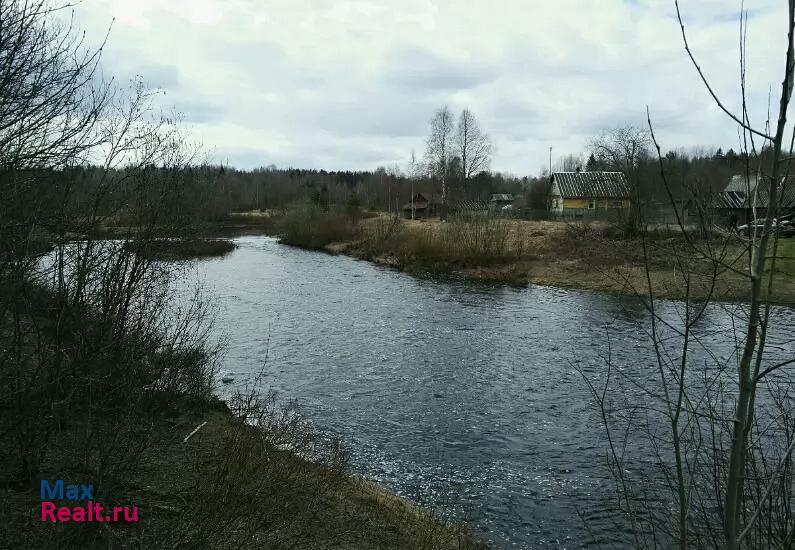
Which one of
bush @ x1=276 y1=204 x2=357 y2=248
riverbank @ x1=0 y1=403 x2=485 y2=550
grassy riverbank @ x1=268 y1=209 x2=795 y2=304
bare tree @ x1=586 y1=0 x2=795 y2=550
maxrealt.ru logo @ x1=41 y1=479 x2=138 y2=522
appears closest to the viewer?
bare tree @ x1=586 y1=0 x2=795 y2=550

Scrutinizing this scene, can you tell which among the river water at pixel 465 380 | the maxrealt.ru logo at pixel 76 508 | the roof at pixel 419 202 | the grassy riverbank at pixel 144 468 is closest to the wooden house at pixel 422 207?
the roof at pixel 419 202

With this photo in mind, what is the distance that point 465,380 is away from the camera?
41.5ft

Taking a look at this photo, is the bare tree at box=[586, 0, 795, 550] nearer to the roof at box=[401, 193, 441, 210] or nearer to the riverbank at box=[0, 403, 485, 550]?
the riverbank at box=[0, 403, 485, 550]

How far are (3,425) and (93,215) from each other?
2.29 m

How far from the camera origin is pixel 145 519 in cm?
495

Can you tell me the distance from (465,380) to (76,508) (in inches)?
362

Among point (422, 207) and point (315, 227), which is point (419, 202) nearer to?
point (422, 207)

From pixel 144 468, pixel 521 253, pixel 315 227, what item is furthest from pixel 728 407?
pixel 315 227

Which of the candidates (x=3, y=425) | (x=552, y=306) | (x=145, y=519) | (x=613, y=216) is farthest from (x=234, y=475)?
(x=613, y=216)

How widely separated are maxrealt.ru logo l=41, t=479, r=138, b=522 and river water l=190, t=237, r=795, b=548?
12.8 feet

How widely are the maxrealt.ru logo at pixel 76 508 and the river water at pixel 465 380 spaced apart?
389 centimetres

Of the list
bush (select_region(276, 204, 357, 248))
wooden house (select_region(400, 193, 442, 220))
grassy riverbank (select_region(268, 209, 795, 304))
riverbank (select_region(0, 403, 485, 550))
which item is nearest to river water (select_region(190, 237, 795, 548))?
riverbank (select_region(0, 403, 485, 550))

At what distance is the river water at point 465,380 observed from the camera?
7645mm

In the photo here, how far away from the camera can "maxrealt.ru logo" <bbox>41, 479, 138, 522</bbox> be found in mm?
4219
